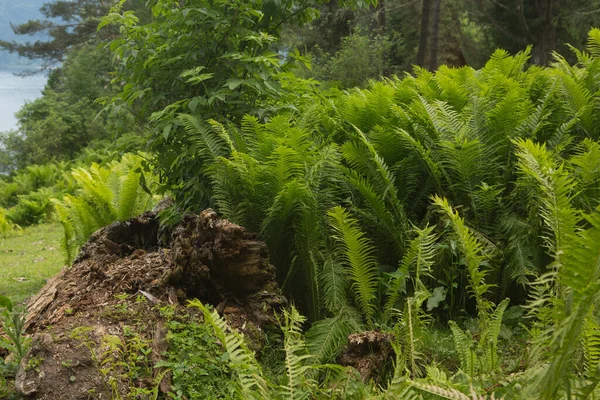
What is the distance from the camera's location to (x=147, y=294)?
283cm

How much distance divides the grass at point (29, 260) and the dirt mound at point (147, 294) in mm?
2050

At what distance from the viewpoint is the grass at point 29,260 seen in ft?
17.6

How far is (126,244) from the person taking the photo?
394 cm

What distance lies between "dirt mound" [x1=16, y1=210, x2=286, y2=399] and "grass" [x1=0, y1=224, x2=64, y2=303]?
6.73ft

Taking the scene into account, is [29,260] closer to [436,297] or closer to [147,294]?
[147,294]

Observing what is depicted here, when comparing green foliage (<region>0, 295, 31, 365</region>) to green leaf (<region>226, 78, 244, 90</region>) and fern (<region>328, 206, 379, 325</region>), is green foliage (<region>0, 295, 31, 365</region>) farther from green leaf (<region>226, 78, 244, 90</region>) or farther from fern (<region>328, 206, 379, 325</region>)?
green leaf (<region>226, 78, 244, 90</region>)

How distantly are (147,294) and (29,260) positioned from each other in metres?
5.09

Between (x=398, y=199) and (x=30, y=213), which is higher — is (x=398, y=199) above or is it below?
above

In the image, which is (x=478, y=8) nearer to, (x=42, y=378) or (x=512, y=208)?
(x=512, y=208)

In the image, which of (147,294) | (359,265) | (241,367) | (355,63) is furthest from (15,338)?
(355,63)

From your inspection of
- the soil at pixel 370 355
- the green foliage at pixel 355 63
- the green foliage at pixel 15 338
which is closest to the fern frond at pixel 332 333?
the soil at pixel 370 355

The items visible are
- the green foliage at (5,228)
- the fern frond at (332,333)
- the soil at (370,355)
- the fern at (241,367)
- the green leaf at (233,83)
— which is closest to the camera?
the fern at (241,367)

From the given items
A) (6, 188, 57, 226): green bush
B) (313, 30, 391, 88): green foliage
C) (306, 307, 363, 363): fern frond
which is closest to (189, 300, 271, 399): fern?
(306, 307, 363, 363): fern frond

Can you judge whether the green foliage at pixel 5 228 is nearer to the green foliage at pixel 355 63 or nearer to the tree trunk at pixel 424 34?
the tree trunk at pixel 424 34
